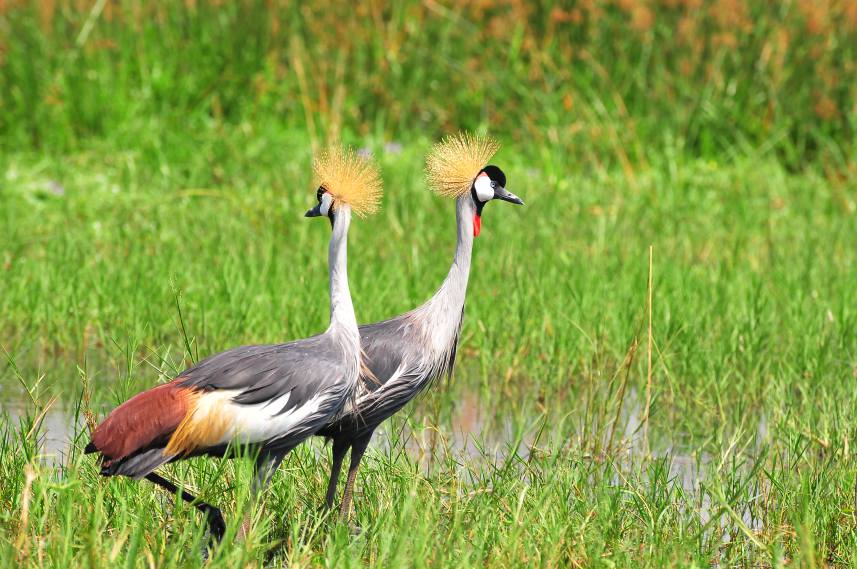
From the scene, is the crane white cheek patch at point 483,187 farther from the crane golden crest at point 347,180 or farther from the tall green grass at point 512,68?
the tall green grass at point 512,68

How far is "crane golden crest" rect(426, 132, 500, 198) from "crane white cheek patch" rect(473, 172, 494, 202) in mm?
21

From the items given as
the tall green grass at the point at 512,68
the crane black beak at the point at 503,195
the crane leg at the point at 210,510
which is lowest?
the crane leg at the point at 210,510


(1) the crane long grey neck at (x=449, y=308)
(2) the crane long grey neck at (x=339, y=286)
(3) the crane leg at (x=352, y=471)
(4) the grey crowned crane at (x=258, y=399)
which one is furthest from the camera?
(1) the crane long grey neck at (x=449, y=308)

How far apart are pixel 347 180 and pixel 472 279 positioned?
2866mm

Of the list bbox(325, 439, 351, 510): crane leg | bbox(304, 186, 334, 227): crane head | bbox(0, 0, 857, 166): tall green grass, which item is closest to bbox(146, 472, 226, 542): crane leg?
bbox(325, 439, 351, 510): crane leg

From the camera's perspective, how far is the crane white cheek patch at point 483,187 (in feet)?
15.1

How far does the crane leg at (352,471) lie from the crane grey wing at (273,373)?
1.66ft

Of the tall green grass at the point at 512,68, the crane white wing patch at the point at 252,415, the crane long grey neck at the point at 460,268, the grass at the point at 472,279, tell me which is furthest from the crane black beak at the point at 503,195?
the tall green grass at the point at 512,68

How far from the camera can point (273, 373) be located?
12.8ft

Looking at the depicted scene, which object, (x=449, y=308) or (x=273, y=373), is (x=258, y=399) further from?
(x=449, y=308)

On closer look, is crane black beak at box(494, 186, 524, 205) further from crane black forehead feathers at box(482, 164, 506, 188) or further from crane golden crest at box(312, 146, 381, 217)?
crane golden crest at box(312, 146, 381, 217)

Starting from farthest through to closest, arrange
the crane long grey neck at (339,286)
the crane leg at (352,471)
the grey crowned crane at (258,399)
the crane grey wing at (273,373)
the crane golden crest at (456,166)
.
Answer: the crane golden crest at (456,166) < the crane leg at (352,471) < the crane long grey neck at (339,286) < the crane grey wing at (273,373) < the grey crowned crane at (258,399)

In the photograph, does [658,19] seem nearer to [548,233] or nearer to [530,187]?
[530,187]

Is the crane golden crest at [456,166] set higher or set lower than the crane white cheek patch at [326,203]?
higher
